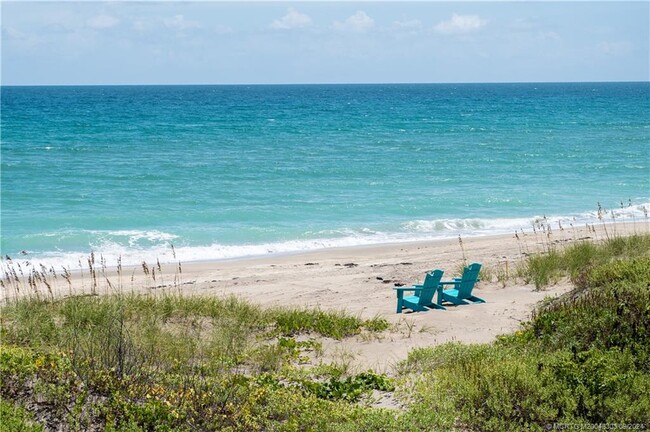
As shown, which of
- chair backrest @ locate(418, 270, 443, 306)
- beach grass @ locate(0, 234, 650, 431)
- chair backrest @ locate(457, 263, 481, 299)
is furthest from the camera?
chair backrest @ locate(457, 263, 481, 299)

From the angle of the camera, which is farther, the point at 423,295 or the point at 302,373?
the point at 423,295

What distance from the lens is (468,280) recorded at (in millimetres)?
11664

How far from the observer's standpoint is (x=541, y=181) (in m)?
28.9

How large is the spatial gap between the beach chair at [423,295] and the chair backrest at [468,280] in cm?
40

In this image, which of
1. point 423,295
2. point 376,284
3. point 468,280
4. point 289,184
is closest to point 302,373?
point 423,295

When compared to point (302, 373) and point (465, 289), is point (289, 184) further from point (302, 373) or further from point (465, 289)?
point (302, 373)

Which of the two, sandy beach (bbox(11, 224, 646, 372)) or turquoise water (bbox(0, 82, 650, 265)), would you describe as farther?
turquoise water (bbox(0, 82, 650, 265))

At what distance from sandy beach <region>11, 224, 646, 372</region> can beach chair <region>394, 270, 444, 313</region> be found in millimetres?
280

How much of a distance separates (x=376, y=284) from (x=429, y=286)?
2.53 metres

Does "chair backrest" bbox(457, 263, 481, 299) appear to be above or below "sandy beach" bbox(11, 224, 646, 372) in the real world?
above

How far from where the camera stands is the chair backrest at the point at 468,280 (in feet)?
38.1

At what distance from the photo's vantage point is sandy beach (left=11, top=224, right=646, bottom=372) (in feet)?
31.8

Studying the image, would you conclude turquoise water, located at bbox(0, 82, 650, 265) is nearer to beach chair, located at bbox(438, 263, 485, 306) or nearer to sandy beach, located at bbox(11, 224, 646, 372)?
sandy beach, located at bbox(11, 224, 646, 372)

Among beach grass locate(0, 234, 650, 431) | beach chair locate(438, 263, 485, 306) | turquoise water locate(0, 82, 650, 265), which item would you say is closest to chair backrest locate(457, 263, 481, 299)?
beach chair locate(438, 263, 485, 306)
